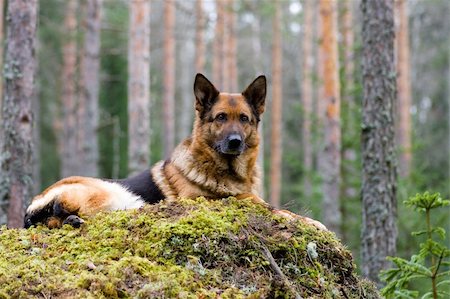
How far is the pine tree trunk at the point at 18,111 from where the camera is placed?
7969 mm

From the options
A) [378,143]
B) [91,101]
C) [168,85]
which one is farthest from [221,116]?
[168,85]

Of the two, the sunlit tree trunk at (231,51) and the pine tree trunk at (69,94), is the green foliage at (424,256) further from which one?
the sunlit tree trunk at (231,51)

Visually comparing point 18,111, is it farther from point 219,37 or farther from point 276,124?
point 276,124

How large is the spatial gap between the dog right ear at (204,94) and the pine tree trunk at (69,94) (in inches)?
700

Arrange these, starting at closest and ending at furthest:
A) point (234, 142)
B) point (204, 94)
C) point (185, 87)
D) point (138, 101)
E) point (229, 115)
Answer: point (234, 142) → point (229, 115) → point (204, 94) → point (138, 101) → point (185, 87)

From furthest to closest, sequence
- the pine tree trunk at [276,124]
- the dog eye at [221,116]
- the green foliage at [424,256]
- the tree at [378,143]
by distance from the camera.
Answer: the pine tree trunk at [276,124] < the tree at [378,143] < the dog eye at [221,116] < the green foliage at [424,256]

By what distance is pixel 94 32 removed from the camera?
60.9ft

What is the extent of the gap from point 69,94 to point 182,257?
2263 centimetres

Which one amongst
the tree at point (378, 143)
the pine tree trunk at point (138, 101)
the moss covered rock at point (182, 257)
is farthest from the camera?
the pine tree trunk at point (138, 101)

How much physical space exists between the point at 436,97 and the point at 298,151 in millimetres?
9487

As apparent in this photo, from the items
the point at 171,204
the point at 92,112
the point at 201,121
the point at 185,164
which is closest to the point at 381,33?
the point at 201,121

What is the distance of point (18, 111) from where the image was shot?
26.3 ft

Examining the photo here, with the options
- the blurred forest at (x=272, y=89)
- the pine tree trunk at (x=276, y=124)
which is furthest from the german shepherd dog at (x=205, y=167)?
the pine tree trunk at (x=276, y=124)

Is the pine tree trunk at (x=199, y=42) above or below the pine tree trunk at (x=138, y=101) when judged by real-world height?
above
